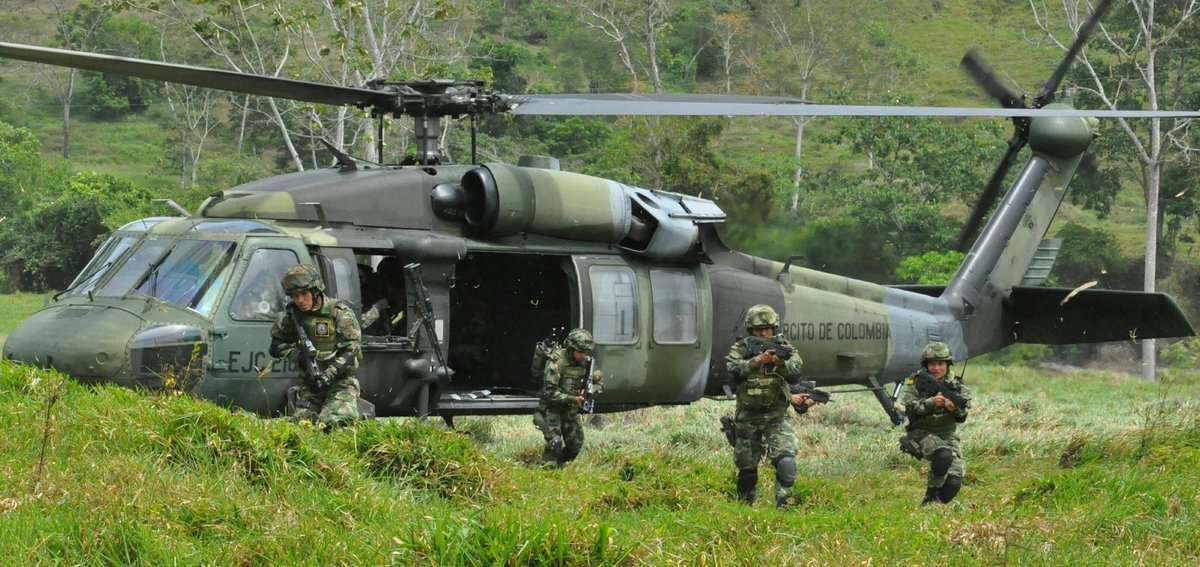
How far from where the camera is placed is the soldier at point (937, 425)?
888 centimetres

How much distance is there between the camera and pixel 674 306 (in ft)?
35.3

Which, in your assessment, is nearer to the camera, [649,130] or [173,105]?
[649,130]

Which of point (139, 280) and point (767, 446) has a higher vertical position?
point (139, 280)

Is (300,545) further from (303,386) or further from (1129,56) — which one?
(1129,56)

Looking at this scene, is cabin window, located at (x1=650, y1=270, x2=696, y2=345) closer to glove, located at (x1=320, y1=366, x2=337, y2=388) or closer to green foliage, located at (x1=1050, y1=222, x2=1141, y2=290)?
glove, located at (x1=320, y1=366, x2=337, y2=388)

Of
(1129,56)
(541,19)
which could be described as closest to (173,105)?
(541,19)

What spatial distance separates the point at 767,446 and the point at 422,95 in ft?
11.6

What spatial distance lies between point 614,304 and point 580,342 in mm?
666

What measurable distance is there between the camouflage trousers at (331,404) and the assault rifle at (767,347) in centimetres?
253

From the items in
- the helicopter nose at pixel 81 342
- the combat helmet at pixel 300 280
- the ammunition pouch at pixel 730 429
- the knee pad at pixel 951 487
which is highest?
the combat helmet at pixel 300 280

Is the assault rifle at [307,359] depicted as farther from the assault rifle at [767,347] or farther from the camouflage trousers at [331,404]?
the assault rifle at [767,347]

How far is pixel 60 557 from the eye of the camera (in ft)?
17.1

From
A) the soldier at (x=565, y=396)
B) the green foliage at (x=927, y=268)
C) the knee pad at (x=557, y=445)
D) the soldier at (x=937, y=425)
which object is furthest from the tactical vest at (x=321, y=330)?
the green foliage at (x=927, y=268)

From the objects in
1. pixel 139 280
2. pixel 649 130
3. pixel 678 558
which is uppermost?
pixel 649 130
